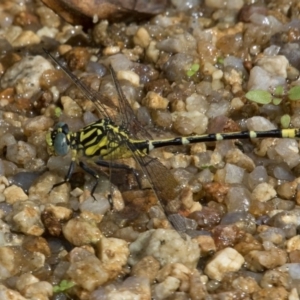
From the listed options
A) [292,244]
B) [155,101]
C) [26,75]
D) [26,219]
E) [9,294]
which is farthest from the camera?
[26,75]

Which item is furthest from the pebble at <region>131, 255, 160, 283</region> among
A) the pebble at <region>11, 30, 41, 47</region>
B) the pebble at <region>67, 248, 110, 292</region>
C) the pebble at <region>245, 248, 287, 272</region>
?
the pebble at <region>11, 30, 41, 47</region>

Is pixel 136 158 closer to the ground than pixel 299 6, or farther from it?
closer to the ground

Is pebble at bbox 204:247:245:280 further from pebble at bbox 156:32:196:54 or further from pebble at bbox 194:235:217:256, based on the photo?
pebble at bbox 156:32:196:54

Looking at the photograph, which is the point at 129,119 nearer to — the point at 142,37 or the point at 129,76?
the point at 129,76

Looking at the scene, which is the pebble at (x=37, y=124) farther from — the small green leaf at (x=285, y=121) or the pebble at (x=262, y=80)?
the small green leaf at (x=285, y=121)

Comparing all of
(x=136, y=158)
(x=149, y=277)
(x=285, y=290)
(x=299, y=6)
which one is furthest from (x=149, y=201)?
(x=299, y=6)

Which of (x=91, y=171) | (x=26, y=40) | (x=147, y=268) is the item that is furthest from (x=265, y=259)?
(x=26, y=40)

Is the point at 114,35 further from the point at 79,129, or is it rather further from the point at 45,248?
the point at 45,248
